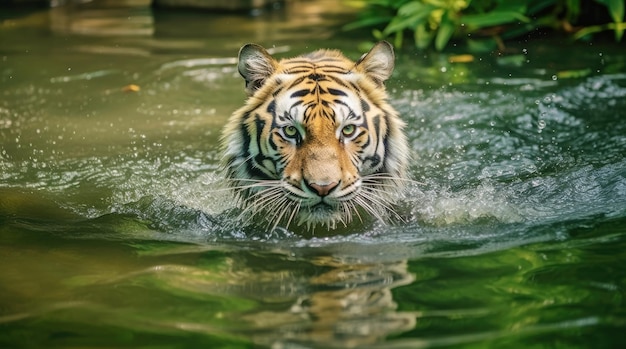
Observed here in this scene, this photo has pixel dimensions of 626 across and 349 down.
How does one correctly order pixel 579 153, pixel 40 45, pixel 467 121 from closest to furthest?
pixel 579 153 < pixel 467 121 < pixel 40 45

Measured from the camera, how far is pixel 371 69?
3582mm

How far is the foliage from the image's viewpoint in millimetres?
6469

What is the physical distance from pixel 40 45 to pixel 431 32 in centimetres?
296

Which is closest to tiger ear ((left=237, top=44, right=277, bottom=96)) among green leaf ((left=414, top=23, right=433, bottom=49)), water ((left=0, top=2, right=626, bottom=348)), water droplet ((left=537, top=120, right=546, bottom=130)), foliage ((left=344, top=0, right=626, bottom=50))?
water ((left=0, top=2, right=626, bottom=348))

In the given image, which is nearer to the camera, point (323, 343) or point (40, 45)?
point (323, 343)

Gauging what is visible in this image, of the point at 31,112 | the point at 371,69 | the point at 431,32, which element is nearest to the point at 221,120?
the point at 31,112

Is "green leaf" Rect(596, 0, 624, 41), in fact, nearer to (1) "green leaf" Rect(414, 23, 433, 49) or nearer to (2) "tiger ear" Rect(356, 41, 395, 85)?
(1) "green leaf" Rect(414, 23, 433, 49)

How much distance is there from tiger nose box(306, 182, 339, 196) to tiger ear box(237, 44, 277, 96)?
62 centimetres

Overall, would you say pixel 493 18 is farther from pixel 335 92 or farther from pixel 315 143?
pixel 315 143

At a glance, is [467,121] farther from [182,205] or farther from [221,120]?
[182,205]

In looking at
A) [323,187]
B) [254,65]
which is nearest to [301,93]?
[254,65]

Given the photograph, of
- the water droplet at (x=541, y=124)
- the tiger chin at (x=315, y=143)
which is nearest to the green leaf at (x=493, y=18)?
the water droplet at (x=541, y=124)

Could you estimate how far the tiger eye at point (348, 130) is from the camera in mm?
3330

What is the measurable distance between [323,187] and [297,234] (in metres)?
0.39
